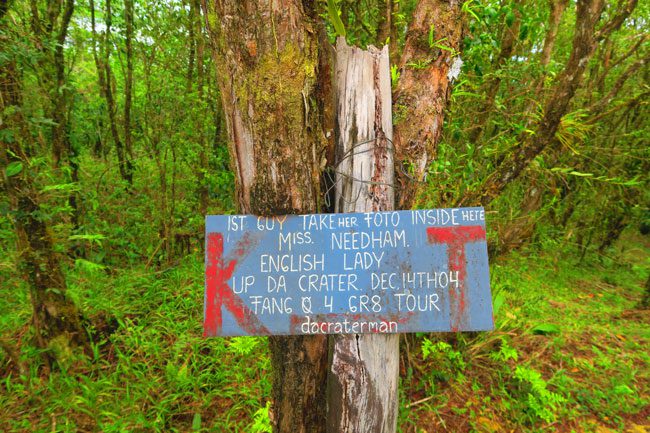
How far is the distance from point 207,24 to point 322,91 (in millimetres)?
492

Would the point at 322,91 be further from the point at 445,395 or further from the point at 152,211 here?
the point at 152,211

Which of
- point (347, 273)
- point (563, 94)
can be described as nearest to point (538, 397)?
point (563, 94)

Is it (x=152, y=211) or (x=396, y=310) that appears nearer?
(x=396, y=310)

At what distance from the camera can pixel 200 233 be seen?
4.73 m

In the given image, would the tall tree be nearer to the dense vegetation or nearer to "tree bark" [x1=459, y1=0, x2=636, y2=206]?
the dense vegetation

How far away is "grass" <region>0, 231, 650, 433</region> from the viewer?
8.43ft

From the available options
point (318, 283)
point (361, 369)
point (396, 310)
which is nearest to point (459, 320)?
point (396, 310)

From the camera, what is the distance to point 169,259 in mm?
4305

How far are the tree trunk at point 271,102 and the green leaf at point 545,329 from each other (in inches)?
135

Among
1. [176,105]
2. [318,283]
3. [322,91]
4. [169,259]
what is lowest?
[318,283]

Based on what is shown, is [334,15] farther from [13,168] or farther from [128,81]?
[128,81]

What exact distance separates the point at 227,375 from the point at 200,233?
230cm

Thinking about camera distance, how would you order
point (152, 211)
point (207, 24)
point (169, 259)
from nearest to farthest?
1. point (207, 24)
2. point (169, 259)
3. point (152, 211)

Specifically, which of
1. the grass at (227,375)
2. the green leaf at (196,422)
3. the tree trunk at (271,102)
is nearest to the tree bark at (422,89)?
the tree trunk at (271,102)
